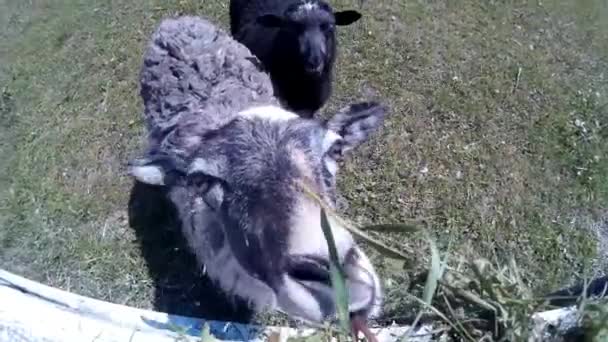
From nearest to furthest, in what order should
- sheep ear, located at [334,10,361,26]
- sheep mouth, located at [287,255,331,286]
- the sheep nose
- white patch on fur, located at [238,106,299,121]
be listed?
sheep mouth, located at [287,255,331,286] < white patch on fur, located at [238,106,299,121] < the sheep nose < sheep ear, located at [334,10,361,26]

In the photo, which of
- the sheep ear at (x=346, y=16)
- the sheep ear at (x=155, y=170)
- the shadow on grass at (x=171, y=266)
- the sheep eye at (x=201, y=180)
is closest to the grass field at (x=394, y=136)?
the shadow on grass at (x=171, y=266)

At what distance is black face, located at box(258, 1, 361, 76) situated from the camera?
5297 mm

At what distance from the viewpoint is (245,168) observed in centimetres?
366

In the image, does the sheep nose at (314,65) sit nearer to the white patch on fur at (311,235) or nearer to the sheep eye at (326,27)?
the sheep eye at (326,27)

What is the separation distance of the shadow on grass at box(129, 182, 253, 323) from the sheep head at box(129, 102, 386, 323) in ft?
2.62

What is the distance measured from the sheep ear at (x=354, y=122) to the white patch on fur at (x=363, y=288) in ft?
4.07

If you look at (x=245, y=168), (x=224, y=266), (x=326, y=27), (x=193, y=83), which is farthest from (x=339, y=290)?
(x=326, y=27)

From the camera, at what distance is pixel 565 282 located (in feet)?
17.1

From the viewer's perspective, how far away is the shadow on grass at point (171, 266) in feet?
16.7

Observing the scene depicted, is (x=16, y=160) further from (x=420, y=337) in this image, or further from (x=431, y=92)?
(x=420, y=337)

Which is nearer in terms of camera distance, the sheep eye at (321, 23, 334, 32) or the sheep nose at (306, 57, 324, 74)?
the sheep nose at (306, 57, 324, 74)

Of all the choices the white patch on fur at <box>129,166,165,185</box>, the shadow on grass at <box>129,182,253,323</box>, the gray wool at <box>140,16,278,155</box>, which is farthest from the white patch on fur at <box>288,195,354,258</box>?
the shadow on grass at <box>129,182,253,323</box>

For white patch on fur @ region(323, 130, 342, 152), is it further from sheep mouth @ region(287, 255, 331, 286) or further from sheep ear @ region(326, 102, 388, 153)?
sheep mouth @ region(287, 255, 331, 286)

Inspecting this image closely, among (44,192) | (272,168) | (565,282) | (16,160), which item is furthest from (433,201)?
(16,160)
